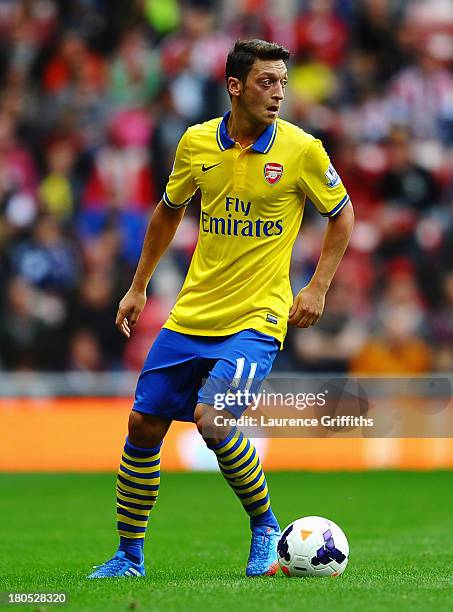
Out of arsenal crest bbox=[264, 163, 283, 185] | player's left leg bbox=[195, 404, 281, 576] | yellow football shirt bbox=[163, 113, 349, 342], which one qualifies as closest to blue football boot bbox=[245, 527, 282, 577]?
player's left leg bbox=[195, 404, 281, 576]

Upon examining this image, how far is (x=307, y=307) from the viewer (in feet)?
20.9

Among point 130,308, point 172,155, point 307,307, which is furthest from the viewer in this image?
point 172,155

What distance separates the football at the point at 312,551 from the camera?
6.38 meters

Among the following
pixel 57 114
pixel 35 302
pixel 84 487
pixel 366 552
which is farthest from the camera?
pixel 57 114

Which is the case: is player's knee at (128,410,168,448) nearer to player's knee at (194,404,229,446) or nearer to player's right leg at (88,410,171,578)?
player's right leg at (88,410,171,578)

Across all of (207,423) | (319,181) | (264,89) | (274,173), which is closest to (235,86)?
(264,89)

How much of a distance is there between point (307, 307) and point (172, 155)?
987 cm

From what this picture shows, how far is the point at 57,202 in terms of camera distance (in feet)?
53.6

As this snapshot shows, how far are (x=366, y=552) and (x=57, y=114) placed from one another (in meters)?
10.7

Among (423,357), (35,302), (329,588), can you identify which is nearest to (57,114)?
(35,302)

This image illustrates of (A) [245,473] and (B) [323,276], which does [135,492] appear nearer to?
(A) [245,473]

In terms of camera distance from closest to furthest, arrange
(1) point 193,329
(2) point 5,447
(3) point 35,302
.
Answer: (1) point 193,329
(2) point 5,447
(3) point 35,302

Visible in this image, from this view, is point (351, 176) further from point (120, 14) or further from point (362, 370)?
point (120, 14)

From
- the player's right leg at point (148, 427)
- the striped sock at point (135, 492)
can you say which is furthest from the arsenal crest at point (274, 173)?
the striped sock at point (135, 492)
